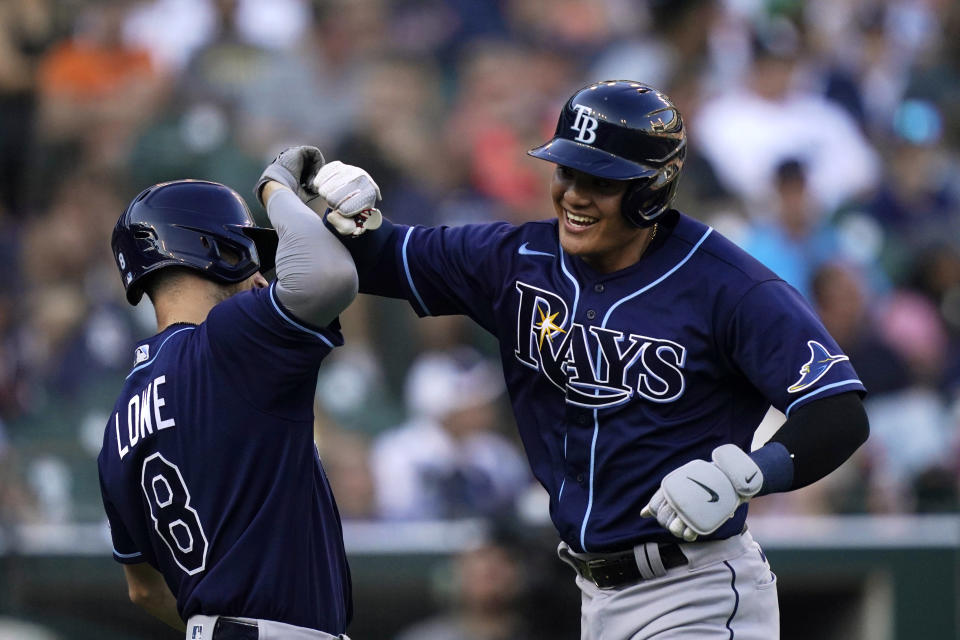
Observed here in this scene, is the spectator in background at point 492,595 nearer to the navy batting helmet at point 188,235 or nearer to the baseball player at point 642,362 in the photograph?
the baseball player at point 642,362

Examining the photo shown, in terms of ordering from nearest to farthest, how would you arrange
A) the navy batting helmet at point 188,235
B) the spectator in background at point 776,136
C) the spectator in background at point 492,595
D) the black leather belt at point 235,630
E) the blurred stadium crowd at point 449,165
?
the black leather belt at point 235,630 → the navy batting helmet at point 188,235 → the spectator in background at point 492,595 → the blurred stadium crowd at point 449,165 → the spectator in background at point 776,136

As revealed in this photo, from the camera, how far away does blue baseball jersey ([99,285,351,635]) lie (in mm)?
3092

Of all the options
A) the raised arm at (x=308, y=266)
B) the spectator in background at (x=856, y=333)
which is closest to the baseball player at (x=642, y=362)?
the raised arm at (x=308, y=266)

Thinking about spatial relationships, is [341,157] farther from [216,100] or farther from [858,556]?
[858,556]

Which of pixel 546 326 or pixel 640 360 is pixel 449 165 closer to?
pixel 546 326

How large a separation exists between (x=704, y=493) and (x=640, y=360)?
47 cm

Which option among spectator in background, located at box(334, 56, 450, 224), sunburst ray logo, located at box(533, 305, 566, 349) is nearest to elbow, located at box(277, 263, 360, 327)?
sunburst ray logo, located at box(533, 305, 566, 349)

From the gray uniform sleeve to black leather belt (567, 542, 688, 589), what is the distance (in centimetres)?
98

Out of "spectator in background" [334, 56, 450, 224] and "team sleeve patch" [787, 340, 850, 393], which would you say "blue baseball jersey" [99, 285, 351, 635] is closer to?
"team sleeve patch" [787, 340, 850, 393]

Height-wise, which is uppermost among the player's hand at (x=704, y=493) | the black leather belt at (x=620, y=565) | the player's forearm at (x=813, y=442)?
the player's forearm at (x=813, y=442)

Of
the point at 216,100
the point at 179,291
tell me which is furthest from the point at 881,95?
the point at 179,291

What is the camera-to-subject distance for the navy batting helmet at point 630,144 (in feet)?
11.3

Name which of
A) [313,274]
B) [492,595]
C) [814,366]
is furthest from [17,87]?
[814,366]

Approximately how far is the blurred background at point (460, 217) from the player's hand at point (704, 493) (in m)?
2.89
